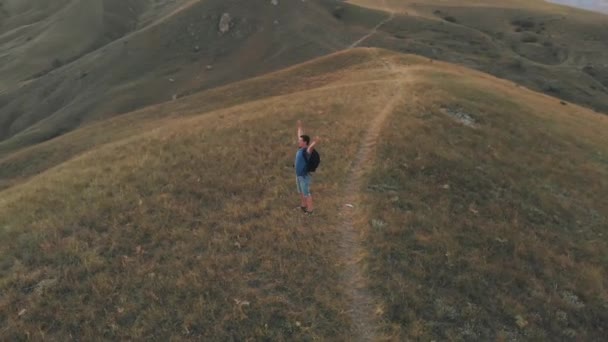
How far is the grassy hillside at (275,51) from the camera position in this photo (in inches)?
3438

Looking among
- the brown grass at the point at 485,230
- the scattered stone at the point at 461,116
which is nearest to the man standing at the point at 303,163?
the brown grass at the point at 485,230

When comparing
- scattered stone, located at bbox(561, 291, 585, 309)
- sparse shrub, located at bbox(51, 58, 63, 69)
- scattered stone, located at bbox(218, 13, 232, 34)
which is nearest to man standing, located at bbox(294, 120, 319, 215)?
scattered stone, located at bbox(561, 291, 585, 309)

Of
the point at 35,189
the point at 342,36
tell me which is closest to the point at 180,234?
the point at 35,189

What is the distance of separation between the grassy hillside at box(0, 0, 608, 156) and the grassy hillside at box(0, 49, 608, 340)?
5831 cm

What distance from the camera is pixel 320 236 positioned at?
1923 centimetres

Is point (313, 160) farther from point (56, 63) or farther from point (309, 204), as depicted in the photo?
point (56, 63)

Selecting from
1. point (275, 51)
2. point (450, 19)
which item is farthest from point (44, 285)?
point (450, 19)

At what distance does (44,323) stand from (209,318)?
5.75m

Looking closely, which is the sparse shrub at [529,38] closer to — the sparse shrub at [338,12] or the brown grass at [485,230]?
the sparse shrub at [338,12]

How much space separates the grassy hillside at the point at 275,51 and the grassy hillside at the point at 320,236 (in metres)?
58.3

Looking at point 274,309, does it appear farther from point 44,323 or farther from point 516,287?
point 516,287

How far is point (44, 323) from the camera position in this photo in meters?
15.1

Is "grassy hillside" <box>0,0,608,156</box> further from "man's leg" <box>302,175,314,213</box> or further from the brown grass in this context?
"man's leg" <box>302,175,314,213</box>

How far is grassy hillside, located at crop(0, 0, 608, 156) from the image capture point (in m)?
87.3
